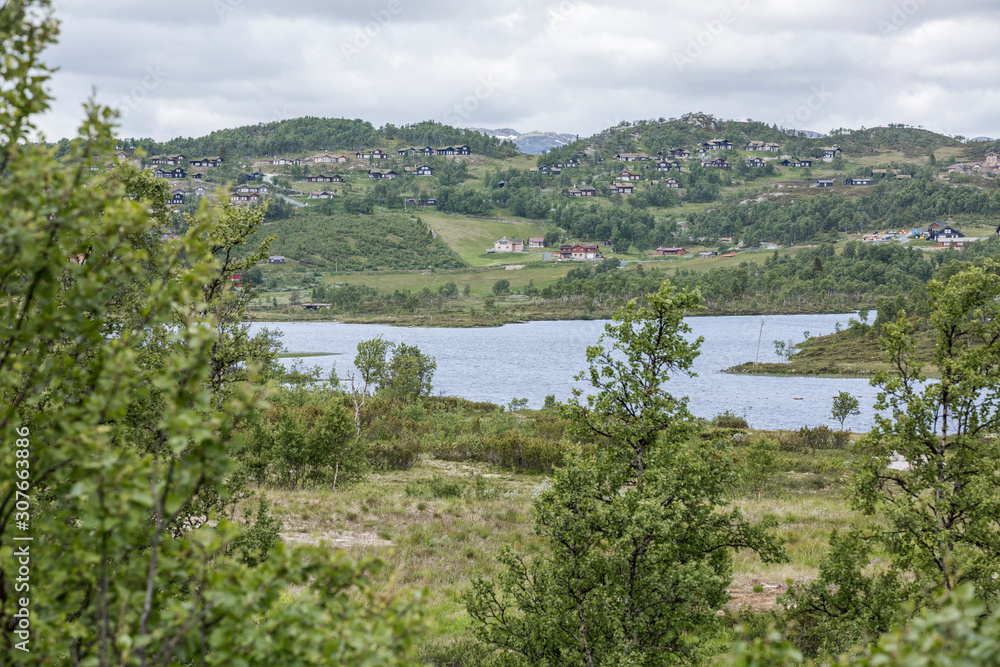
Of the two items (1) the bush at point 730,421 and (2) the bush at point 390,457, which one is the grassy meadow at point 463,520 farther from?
(1) the bush at point 730,421

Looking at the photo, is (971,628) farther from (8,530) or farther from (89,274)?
(8,530)

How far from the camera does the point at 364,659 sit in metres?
2.67

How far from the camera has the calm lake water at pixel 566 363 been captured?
62562 mm

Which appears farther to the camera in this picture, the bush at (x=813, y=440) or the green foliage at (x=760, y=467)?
the bush at (x=813, y=440)

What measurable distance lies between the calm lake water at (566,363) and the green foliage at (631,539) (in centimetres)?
3146

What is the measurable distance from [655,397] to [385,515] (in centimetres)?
1511

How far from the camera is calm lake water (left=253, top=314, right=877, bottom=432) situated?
62.6 metres

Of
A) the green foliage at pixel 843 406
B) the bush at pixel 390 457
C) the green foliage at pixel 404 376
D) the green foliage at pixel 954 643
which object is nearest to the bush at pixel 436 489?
the bush at pixel 390 457

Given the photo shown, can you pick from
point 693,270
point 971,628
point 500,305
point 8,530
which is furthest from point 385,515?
point 693,270

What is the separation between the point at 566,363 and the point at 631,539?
78907 mm

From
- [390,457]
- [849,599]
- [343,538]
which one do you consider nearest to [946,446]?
[849,599]

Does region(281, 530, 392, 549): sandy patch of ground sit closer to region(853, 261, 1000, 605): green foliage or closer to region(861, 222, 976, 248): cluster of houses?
region(853, 261, 1000, 605): green foliage

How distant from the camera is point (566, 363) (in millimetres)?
85312

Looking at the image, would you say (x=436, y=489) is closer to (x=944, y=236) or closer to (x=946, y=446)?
(x=946, y=446)
